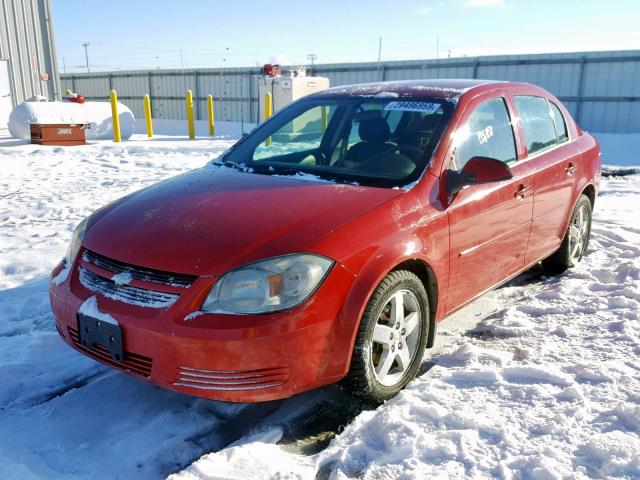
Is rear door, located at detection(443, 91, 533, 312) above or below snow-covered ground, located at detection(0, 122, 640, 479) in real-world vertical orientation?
above

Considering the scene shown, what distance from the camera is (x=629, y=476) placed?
2258 mm

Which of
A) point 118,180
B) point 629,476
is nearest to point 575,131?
point 629,476

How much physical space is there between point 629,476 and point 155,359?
1.98 m

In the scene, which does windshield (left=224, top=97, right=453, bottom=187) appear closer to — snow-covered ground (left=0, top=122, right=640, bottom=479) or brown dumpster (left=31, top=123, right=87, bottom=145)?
snow-covered ground (left=0, top=122, right=640, bottom=479)

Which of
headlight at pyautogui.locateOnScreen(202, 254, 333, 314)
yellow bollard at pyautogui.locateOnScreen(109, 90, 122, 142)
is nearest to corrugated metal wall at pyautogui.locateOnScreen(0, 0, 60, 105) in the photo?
yellow bollard at pyautogui.locateOnScreen(109, 90, 122, 142)

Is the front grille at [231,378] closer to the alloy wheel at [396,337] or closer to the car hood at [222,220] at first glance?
the car hood at [222,220]

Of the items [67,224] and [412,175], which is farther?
[67,224]

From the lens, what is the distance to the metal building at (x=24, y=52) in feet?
55.2

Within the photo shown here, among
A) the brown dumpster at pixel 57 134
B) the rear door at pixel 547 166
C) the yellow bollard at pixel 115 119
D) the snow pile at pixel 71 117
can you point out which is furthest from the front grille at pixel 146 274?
the yellow bollard at pixel 115 119

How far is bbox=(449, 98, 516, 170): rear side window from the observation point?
338 cm

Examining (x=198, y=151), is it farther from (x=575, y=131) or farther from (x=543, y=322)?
(x=543, y=322)

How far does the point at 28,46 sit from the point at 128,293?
18.0 m

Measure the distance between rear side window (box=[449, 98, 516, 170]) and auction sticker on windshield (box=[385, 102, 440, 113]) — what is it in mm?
226

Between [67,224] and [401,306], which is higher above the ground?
[401,306]
